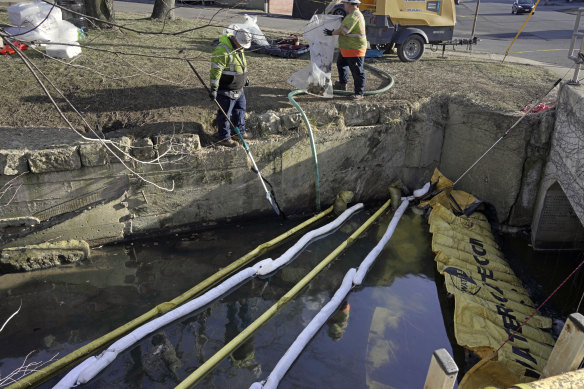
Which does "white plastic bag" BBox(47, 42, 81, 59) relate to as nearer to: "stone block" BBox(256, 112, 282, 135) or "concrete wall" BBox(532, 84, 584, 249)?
"stone block" BBox(256, 112, 282, 135)

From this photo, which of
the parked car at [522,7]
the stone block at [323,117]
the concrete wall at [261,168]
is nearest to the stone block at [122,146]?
the concrete wall at [261,168]

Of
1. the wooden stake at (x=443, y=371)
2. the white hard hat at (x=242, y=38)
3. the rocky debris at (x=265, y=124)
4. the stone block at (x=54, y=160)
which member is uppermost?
the white hard hat at (x=242, y=38)

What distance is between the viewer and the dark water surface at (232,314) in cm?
564

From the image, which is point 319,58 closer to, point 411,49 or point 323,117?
point 323,117

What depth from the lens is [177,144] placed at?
752cm

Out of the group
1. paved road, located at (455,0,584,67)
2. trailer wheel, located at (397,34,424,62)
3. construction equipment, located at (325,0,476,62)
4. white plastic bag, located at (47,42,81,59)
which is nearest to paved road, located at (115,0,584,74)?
paved road, located at (455,0,584,67)

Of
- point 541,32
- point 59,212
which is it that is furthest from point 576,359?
point 541,32

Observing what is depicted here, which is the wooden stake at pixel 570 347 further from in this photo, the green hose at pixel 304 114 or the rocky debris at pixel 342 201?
the green hose at pixel 304 114

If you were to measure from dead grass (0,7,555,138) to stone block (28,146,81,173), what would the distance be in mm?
989

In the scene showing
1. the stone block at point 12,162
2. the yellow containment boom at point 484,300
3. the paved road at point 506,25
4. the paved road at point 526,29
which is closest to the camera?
the yellow containment boom at point 484,300

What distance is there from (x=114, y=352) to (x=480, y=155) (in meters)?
7.41

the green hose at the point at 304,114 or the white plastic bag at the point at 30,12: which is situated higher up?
the white plastic bag at the point at 30,12

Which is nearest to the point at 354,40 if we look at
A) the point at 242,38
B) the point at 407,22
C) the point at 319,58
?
the point at 319,58

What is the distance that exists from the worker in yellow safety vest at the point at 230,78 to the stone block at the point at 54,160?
89.4 inches
